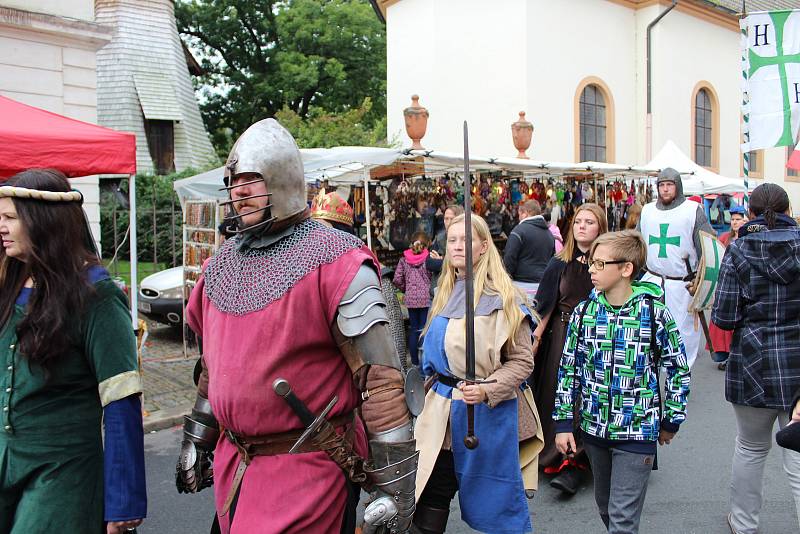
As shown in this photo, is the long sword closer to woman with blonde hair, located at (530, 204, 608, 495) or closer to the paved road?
the paved road

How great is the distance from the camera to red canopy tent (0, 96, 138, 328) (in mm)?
4859

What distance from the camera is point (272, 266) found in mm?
1942

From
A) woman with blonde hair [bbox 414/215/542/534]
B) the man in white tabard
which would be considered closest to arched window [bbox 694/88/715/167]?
the man in white tabard

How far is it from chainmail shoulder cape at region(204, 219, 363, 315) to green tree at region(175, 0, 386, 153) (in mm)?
24491

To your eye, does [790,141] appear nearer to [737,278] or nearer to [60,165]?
[737,278]

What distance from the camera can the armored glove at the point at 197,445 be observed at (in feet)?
7.28

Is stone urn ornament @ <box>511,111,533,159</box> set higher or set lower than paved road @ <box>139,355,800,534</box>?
higher

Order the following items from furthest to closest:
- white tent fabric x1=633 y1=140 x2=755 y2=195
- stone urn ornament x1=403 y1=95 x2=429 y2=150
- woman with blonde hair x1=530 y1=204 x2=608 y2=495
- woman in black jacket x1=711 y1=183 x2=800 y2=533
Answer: white tent fabric x1=633 y1=140 x2=755 y2=195
stone urn ornament x1=403 y1=95 x2=429 y2=150
woman with blonde hair x1=530 y1=204 x2=608 y2=495
woman in black jacket x1=711 y1=183 x2=800 y2=533

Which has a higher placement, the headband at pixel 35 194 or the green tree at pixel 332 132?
the green tree at pixel 332 132

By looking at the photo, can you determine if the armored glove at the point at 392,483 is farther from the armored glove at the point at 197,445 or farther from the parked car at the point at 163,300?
the parked car at the point at 163,300

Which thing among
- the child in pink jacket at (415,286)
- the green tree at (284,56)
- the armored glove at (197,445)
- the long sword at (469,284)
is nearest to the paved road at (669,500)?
the long sword at (469,284)

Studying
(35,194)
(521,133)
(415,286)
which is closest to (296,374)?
(35,194)

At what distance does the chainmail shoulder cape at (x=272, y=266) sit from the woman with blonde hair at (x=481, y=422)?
1168mm

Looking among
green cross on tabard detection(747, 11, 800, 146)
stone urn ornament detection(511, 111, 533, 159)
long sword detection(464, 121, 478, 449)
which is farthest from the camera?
stone urn ornament detection(511, 111, 533, 159)
